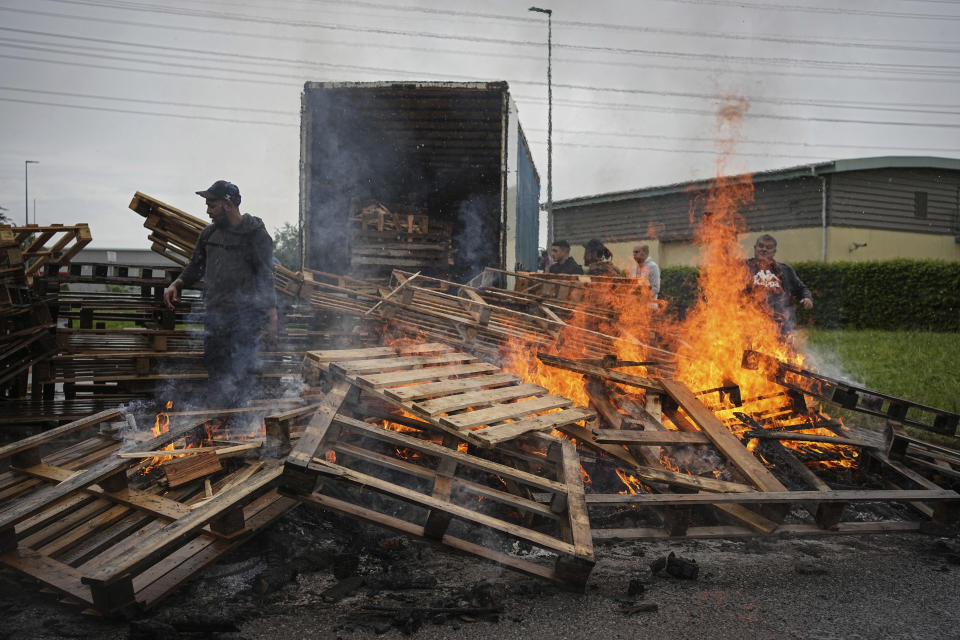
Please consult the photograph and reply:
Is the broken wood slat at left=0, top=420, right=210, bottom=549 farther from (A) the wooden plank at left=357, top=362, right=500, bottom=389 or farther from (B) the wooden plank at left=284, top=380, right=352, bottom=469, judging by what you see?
(A) the wooden plank at left=357, top=362, right=500, bottom=389

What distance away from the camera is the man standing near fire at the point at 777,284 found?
221 inches

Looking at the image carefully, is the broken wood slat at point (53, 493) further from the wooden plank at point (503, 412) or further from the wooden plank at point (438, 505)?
the wooden plank at point (503, 412)

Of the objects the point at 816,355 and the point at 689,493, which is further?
the point at 816,355

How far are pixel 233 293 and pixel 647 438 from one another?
3.35 m

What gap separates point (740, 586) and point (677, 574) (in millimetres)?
306

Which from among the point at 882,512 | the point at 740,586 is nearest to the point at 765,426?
the point at 882,512

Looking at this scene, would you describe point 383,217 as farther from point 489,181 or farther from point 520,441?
point 520,441

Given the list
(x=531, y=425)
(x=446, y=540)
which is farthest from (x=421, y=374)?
(x=446, y=540)

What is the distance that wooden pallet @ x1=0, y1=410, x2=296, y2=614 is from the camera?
7.69ft

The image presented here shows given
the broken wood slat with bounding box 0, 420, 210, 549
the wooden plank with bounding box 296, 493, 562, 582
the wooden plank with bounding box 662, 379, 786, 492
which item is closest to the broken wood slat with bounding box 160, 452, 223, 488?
the broken wood slat with bounding box 0, 420, 210, 549

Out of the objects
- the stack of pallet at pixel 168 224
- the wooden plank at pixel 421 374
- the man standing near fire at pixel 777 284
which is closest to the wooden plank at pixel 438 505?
the wooden plank at pixel 421 374

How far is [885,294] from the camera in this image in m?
13.2

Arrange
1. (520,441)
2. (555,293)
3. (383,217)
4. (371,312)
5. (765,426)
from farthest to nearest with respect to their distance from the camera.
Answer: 1. (383,217)
2. (555,293)
3. (371,312)
4. (765,426)
5. (520,441)

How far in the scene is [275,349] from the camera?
15.8ft
